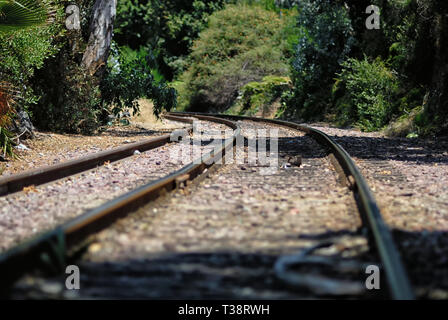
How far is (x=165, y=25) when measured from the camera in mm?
35531

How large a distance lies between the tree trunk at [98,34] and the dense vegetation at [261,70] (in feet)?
0.49

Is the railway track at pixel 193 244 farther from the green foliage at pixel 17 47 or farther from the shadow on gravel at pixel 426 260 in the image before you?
the green foliage at pixel 17 47

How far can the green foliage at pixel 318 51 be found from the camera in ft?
62.3

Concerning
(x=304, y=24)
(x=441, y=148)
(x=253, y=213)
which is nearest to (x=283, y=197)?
(x=253, y=213)

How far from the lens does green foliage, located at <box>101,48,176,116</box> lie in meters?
13.0

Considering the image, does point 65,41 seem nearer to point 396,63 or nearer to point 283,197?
point 283,197

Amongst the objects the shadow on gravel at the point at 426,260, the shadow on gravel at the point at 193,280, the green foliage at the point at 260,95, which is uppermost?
the green foliage at the point at 260,95

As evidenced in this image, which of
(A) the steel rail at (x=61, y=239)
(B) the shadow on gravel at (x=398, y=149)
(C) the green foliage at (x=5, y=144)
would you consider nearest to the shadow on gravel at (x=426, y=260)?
(A) the steel rail at (x=61, y=239)

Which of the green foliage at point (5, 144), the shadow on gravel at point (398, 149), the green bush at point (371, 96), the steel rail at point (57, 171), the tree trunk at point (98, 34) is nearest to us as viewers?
the steel rail at point (57, 171)

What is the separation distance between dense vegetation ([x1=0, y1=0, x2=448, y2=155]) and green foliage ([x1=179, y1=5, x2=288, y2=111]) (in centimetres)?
6

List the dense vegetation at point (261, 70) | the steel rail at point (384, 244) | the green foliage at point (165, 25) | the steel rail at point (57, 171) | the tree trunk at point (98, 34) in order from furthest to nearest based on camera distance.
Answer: the green foliage at point (165, 25) < the tree trunk at point (98, 34) < the dense vegetation at point (261, 70) < the steel rail at point (57, 171) < the steel rail at point (384, 244)

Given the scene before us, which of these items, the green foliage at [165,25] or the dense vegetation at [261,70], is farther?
the green foliage at [165,25]

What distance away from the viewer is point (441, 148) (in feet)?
29.0

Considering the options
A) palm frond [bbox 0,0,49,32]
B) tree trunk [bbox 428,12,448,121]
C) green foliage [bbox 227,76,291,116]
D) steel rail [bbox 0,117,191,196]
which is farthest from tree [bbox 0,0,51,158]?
green foliage [bbox 227,76,291,116]
